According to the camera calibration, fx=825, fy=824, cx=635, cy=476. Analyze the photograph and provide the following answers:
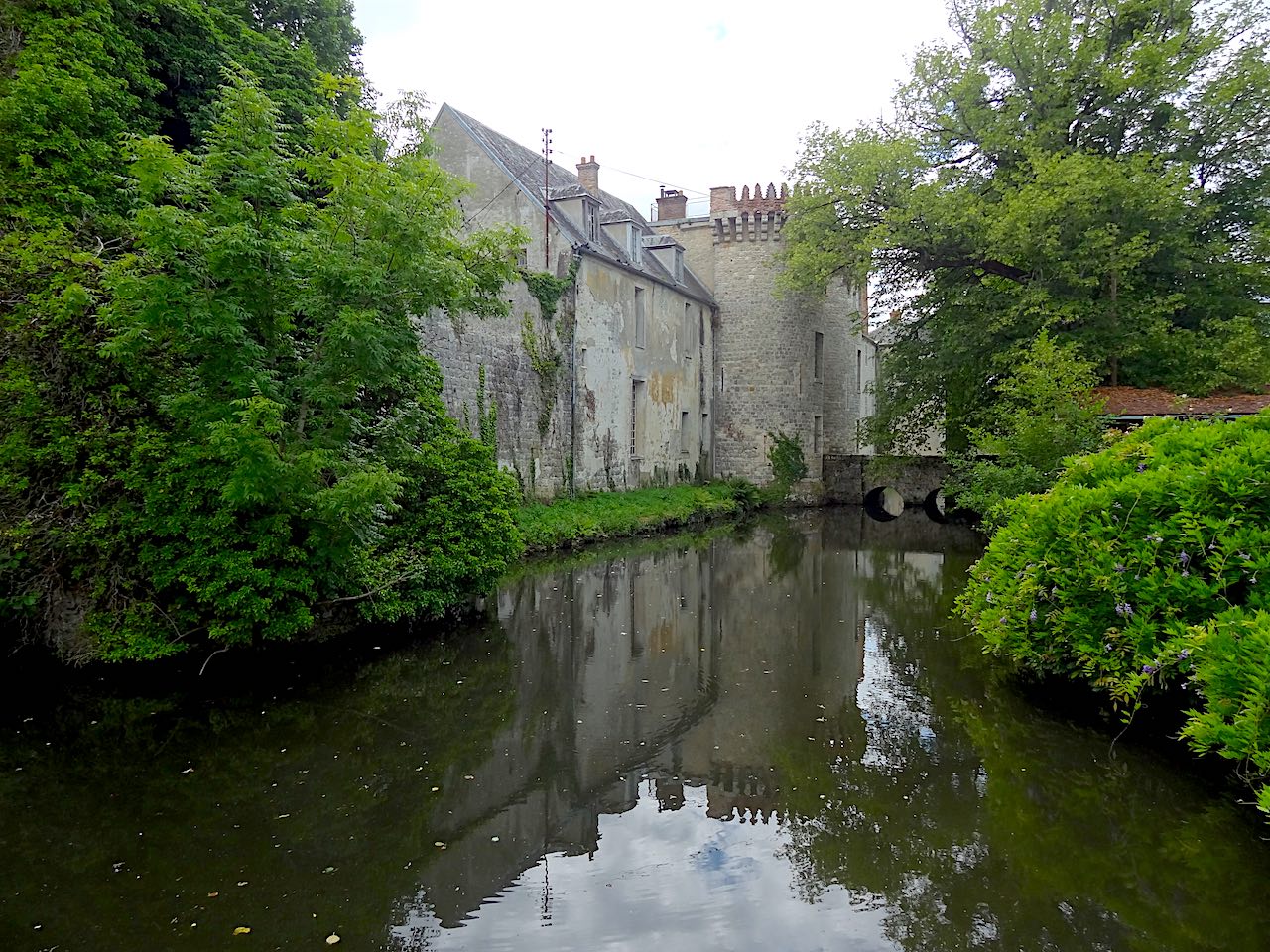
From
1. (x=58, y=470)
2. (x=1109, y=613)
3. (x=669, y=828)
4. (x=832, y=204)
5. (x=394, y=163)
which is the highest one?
(x=832, y=204)

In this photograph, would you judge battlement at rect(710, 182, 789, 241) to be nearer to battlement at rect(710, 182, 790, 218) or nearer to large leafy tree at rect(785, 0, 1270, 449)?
battlement at rect(710, 182, 790, 218)

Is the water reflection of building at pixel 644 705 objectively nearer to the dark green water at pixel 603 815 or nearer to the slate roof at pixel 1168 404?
the dark green water at pixel 603 815

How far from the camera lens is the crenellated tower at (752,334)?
2906cm

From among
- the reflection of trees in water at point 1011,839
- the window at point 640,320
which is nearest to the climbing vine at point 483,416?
the window at point 640,320

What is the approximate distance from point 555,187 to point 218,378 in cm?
1741

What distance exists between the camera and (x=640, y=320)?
24734mm

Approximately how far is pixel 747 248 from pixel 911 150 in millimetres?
10629

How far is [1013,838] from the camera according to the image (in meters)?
5.01

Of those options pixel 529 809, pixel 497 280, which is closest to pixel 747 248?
pixel 497 280

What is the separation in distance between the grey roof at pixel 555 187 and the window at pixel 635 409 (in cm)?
335

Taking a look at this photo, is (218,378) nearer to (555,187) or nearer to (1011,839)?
(1011,839)

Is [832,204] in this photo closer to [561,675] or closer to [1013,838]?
[561,675]

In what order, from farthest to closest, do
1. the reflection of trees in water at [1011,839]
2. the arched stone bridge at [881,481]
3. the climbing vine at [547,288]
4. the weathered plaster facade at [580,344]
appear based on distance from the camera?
1. the arched stone bridge at [881,481]
2. the climbing vine at [547,288]
3. the weathered plaster facade at [580,344]
4. the reflection of trees in water at [1011,839]

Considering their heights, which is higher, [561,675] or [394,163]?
[394,163]
